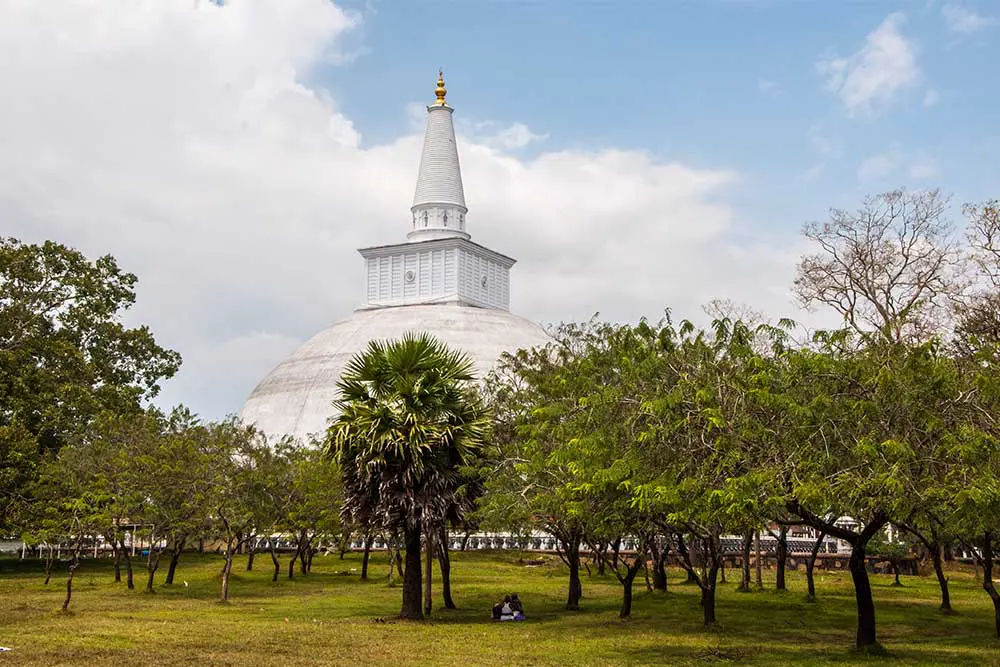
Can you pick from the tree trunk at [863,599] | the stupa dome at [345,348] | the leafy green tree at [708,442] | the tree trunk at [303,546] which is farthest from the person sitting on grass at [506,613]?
the stupa dome at [345,348]

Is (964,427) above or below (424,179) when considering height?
below

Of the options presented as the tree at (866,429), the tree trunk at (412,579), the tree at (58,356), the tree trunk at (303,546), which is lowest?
the tree trunk at (412,579)

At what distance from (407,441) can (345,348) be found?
4946 cm

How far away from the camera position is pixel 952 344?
98.0ft

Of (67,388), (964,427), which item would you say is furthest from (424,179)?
(964,427)

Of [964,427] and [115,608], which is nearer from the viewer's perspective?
[964,427]

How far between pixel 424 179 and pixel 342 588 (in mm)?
45890

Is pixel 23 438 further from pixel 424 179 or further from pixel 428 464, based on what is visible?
pixel 424 179

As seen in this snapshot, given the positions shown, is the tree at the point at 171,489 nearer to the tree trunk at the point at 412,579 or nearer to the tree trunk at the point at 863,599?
the tree trunk at the point at 412,579

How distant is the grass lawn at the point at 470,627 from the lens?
1952 cm

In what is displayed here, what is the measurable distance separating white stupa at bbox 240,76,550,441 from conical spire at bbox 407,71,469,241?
72 mm

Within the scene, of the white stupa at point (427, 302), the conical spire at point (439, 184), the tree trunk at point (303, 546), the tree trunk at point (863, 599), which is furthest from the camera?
the conical spire at point (439, 184)

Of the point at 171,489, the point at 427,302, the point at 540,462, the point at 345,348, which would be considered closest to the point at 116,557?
the point at 171,489

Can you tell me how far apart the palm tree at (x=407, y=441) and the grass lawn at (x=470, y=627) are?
2.60 meters
